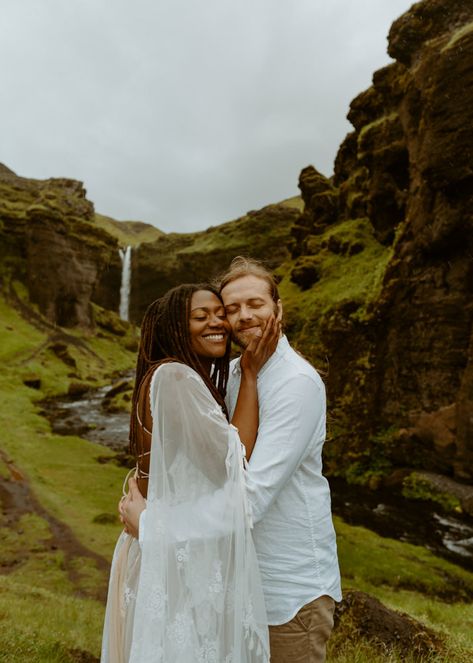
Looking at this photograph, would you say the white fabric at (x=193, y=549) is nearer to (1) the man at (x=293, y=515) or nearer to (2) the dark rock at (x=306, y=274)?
(1) the man at (x=293, y=515)

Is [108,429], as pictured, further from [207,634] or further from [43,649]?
[207,634]

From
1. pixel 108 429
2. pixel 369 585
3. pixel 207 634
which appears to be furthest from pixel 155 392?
pixel 108 429

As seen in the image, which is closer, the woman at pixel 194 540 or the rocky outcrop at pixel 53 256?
the woman at pixel 194 540

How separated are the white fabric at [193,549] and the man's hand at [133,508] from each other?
0.59 ft

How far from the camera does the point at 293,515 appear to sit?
10.6ft

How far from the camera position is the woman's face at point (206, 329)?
3676mm

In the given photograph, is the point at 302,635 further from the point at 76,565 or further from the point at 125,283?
the point at 125,283

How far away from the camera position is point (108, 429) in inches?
1443

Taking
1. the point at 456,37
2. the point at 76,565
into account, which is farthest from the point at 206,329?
the point at 456,37

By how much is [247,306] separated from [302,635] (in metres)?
2.31

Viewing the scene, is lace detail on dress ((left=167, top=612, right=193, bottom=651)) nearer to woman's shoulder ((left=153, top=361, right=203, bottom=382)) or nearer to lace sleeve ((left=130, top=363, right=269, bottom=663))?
lace sleeve ((left=130, top=363, right=269, bottom=663))

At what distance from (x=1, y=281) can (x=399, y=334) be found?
68.5 metres

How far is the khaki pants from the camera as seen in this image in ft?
10.5

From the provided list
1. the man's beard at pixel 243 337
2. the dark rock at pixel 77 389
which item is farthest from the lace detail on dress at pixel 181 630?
the dark rock at pixel 77 389
